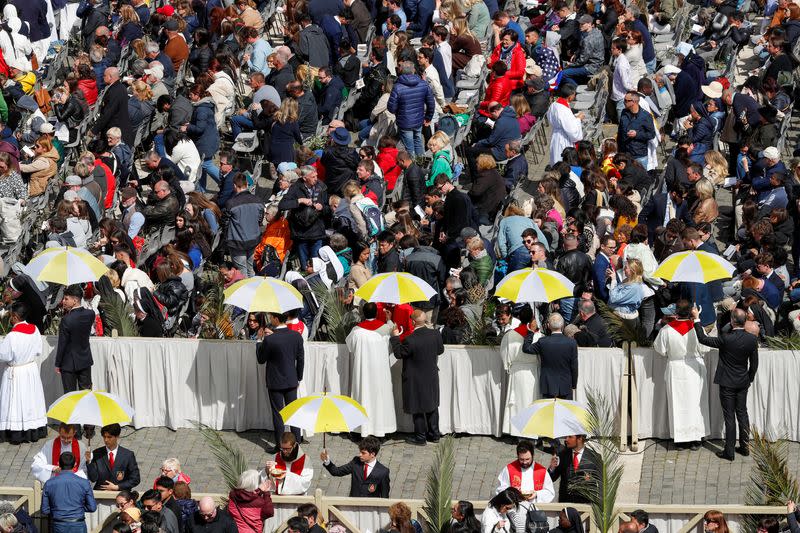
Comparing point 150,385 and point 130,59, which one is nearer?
point 150,385

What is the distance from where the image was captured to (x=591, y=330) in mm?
20016

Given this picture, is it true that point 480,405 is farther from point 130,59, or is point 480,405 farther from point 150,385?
point 130,59

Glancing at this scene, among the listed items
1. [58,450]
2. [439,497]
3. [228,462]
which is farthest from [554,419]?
[58,450]

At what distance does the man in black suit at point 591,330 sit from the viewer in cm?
1995

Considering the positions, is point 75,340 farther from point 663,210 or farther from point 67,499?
point 663,210

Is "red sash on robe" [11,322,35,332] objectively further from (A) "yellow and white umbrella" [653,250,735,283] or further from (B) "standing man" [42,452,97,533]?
(A) "yellow and white umbrella" [653,250,735,283]

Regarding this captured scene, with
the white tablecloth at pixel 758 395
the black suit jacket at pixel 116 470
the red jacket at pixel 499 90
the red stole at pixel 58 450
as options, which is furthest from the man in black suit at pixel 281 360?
the red jacket at pixel 499 90

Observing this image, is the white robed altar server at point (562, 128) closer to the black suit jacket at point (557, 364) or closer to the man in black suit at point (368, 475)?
the black suit jacket at point (557, 364)

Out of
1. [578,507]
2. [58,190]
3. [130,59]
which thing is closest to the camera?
[578,507]

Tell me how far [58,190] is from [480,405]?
23.5ft

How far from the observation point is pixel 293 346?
64.5 feet

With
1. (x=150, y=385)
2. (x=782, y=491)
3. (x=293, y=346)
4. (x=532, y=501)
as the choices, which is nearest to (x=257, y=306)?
(x=293, y=346)

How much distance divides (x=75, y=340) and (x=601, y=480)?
5.77 meters

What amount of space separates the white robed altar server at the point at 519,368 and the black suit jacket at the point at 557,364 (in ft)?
0.79
